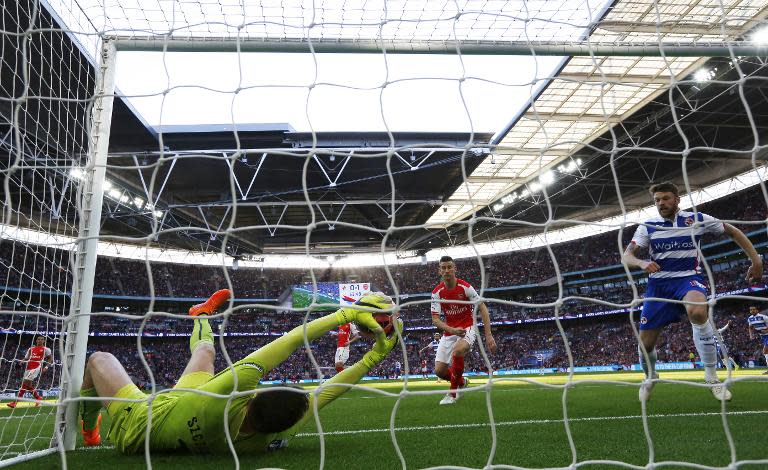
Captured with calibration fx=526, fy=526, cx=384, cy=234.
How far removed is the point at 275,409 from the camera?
256 cm

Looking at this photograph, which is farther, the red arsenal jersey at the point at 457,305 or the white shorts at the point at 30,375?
the white shorts at the point at 30,375

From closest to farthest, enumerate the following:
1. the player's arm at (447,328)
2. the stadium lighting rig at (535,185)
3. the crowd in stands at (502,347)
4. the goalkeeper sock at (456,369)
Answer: the player's arm at (447,328), the goalkeeper sock at (456,369), the stadium lighting rig at (535,185), the crowd in stands at (502,347)

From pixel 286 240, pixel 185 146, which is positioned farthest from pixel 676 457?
pixel 286 240

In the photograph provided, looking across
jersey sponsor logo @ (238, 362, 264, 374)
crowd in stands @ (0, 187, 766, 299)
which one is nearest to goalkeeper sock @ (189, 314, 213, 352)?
jersey sponsor logo @ (238, 362, 264, 374)

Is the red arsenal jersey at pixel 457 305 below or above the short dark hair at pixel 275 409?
above

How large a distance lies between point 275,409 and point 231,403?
296 millimetres

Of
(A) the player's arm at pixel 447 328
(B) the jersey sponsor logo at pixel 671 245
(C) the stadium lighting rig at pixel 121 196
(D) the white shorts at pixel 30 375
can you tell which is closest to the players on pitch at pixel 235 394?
(B) the jersey sponsor logo at pixel 671 245

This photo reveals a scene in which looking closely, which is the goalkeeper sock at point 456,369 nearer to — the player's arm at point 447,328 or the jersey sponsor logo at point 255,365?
the player's arm at point 447,328

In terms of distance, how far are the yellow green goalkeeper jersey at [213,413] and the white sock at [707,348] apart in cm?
321

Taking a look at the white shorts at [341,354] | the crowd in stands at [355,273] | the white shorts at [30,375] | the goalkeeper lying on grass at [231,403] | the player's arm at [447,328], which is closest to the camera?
the goalkeeper lying on grass at [231,403]

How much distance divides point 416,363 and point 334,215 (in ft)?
40.5

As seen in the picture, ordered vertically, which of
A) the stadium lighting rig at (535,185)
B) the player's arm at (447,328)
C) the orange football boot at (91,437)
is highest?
the stadium lighting rig at (535,185)

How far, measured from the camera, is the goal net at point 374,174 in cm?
290

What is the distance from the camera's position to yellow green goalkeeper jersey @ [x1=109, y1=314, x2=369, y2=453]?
2.61 meters
